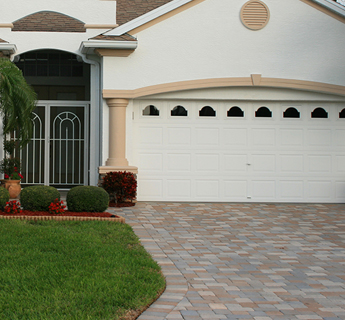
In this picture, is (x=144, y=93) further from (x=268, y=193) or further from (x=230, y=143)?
(x=268, y=193)

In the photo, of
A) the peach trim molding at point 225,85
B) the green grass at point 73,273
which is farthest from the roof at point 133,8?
the green grass at point 73,273

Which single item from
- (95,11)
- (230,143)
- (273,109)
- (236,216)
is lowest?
(236,216)

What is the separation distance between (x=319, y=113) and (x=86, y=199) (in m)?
7.02

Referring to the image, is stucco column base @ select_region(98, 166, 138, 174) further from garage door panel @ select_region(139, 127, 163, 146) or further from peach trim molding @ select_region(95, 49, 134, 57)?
peach trim molding @ select_region(95, 49, 134, 57)

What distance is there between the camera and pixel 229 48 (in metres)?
12.8

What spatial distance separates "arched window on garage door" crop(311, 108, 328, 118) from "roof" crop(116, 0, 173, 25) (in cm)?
576

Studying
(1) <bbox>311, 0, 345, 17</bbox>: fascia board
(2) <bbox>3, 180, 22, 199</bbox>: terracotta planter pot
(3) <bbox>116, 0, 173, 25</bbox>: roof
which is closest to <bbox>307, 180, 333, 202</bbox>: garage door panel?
(1) <bbox>311, 0, 345, 17</bbox>: fascia board

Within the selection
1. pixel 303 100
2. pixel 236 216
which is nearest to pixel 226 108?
pixel 303 100

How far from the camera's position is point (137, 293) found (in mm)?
5066

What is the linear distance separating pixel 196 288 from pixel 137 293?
2.61 ft

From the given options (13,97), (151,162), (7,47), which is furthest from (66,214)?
(7,47)

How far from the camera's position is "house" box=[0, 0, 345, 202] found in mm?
12656

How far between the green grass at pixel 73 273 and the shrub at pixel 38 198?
128 cm

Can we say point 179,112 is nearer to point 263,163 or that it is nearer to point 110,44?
point 110,44
